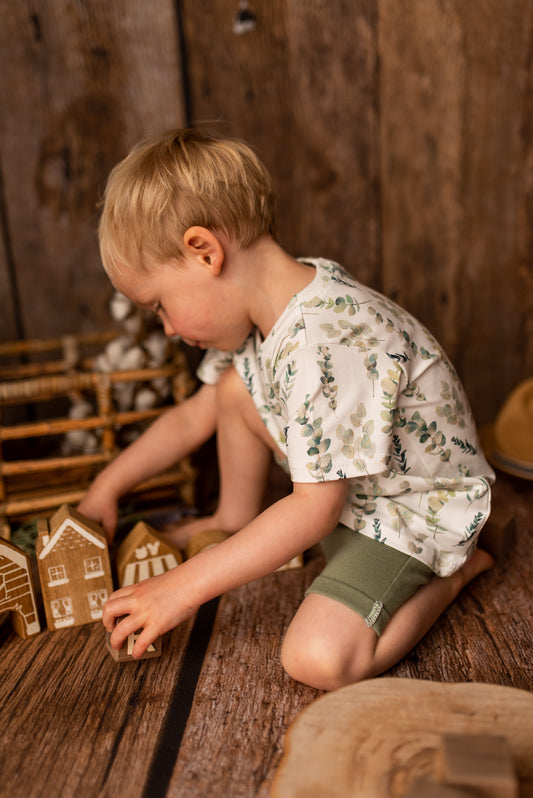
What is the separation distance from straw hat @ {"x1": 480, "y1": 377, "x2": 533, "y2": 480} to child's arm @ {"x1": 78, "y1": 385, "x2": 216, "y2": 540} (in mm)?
604

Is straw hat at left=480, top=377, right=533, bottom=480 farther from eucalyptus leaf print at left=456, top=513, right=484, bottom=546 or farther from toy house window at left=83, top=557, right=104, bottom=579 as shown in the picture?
toy house window at left=83, top=557, right=104, bottom=579

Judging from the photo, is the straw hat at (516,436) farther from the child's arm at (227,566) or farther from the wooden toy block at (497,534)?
the child's arm at (227,566)

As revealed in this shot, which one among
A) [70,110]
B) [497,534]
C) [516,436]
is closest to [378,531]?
[497,534]

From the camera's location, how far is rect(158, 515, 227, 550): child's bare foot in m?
1.20

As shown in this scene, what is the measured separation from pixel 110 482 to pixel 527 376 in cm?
108

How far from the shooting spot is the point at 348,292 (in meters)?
0.95

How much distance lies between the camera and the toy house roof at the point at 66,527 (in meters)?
0.94

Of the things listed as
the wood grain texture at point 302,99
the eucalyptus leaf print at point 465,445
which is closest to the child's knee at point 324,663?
the eucalyptus leaf print at point 465,445

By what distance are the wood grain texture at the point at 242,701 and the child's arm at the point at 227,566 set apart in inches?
4.1

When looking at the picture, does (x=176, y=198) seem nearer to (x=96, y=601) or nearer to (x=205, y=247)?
(x=205, y=247)

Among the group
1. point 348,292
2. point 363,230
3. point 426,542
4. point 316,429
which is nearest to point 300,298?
point 348,292

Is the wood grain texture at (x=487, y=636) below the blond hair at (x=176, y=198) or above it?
below

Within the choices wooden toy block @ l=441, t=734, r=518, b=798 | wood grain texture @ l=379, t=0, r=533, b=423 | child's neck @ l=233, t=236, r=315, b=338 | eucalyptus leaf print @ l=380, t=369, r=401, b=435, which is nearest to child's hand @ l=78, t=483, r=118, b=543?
child's neck @ l=233, t=236, r=315, b=338

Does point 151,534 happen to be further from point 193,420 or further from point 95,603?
point 193,420
